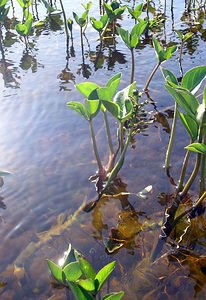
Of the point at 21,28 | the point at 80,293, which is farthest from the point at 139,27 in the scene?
the point at 80,293

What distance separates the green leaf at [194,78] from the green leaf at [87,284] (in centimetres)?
100

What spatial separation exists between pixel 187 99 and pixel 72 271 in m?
0.85

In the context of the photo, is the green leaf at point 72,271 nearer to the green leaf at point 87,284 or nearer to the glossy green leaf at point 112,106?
the green leaf at point 87,284

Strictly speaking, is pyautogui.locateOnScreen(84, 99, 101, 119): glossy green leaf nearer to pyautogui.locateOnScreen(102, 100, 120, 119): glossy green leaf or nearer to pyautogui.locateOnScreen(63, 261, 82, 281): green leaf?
pyautogui.locateOnScreen(102, 100, 120, 119): glossy green leaf

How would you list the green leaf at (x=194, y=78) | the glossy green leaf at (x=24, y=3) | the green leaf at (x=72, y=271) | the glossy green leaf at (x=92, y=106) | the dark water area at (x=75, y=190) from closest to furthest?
the green leaf at (x=72, y=271) → the dark water area at (x=75, y=190) → the green leaf at (x=194, y=78) → the glossy green leaf at (x=92, y=106) → the glossy green leaf at (x=24, y=3)

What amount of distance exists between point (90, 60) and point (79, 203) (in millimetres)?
2199

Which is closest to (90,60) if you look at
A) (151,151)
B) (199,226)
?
(151,151)

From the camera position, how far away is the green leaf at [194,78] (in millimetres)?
1853

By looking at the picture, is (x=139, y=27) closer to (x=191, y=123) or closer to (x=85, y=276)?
(x=191, y=123)

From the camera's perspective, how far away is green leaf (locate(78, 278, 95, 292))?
1297 millimetres

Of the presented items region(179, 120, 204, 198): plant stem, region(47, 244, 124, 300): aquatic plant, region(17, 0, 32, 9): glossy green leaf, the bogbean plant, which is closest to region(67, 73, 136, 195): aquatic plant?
the bogbean plant

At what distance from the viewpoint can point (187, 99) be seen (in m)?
1.68

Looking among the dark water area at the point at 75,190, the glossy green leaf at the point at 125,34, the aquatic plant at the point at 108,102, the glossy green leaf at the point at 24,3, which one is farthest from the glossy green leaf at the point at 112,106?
the glossy green leaf at the point at 24,3

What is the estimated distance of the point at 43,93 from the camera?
3.36 metres
